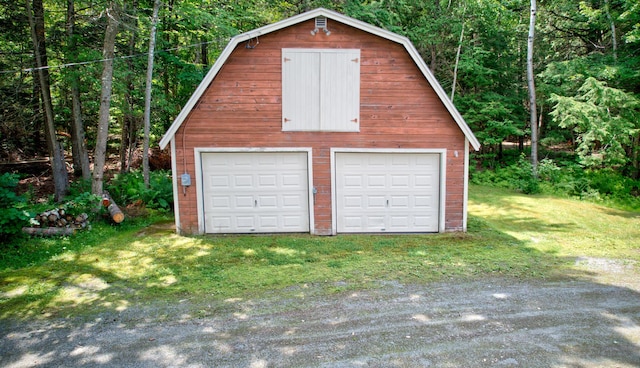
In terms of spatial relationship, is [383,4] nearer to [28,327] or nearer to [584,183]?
[584,183]

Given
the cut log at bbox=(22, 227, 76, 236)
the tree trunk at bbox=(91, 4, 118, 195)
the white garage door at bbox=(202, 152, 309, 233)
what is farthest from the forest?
the white garage door at bbox=(202, 152, 309, 233)

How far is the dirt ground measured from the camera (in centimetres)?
384

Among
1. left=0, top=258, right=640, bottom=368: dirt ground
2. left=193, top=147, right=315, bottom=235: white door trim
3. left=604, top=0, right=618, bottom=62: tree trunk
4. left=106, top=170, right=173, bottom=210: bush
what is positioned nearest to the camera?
left=0, top=258, right=640, bottom=368: dirt ground

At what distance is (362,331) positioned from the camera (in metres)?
4.39

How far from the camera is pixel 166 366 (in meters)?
3.73

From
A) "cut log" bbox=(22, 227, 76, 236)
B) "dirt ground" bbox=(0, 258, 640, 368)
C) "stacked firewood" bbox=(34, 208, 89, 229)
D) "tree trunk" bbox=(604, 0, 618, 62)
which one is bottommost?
"dirt ground" bbox=(0, 258, 640, 368)

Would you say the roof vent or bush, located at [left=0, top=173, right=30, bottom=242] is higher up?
the roof vent

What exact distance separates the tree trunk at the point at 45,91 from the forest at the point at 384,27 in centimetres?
4

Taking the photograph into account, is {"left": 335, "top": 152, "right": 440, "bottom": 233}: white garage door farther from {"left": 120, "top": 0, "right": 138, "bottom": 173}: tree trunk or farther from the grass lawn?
{"left": 120, "top": 0, "right": 138, "bottom": 173}: tree trunk

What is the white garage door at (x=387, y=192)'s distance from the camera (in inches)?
343

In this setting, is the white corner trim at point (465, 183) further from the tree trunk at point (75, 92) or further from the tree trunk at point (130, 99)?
the tree trunk at point (75, 92)

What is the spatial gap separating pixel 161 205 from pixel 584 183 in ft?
49.9

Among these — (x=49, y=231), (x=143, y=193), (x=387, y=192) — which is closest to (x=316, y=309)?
(x=387, y=192)

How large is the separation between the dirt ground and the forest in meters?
6.08
